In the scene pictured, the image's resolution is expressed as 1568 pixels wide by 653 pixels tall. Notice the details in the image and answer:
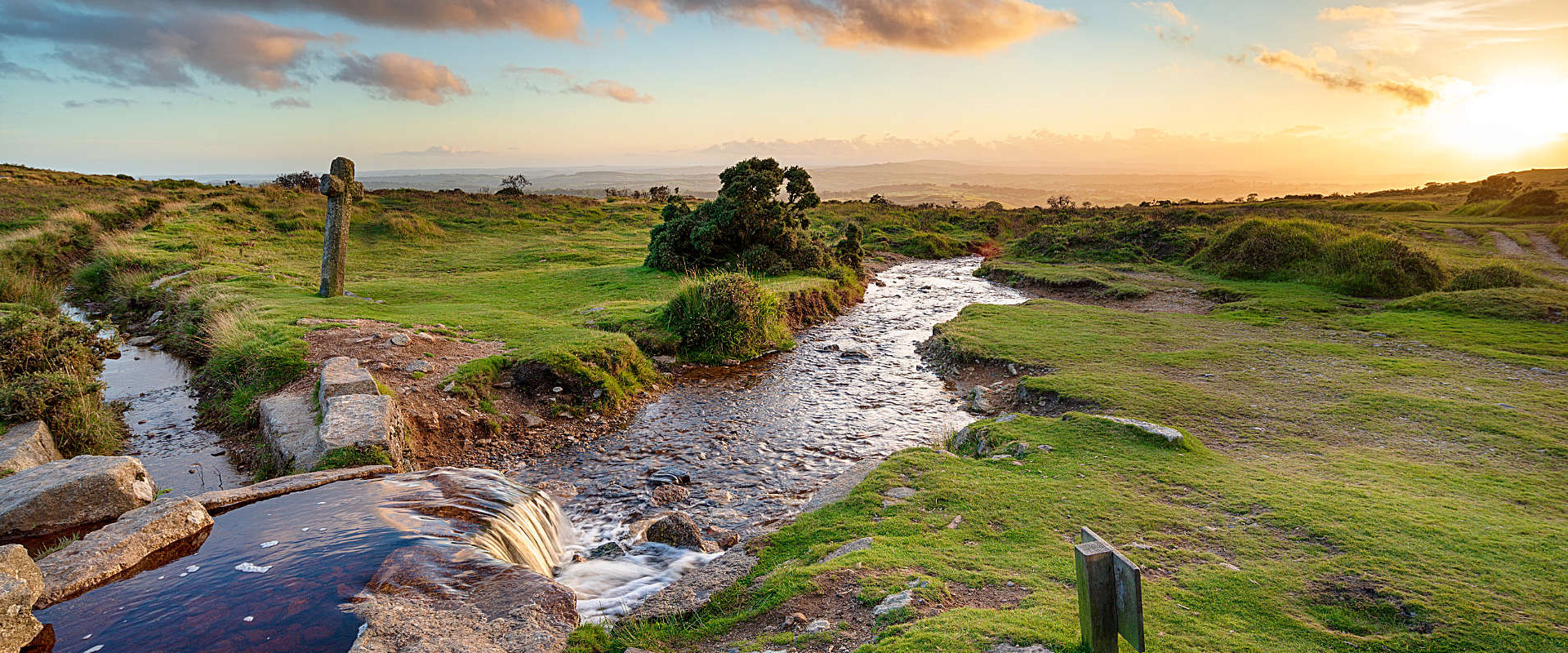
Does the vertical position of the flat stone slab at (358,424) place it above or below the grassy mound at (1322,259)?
below

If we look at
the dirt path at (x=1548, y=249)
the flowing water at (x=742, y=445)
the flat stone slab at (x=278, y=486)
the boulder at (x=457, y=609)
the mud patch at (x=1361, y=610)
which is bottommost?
the flowing water at (x=742, y=445)

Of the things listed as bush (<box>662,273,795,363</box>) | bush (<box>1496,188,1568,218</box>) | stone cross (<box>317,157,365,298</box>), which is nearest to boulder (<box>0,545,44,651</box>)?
bush (<box>662,273,795,363</box>)

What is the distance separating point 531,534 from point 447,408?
4.38m

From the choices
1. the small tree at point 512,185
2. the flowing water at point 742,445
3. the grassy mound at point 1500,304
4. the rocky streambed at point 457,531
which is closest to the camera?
the rocky streambed at point 457,531

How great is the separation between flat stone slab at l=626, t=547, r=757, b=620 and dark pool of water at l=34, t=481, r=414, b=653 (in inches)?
87.2

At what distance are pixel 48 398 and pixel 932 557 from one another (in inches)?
466

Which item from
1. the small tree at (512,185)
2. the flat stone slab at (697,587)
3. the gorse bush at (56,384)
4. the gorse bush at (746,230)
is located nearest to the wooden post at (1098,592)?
the flat stone slab at (697,587)

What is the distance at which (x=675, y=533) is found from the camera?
292 inches

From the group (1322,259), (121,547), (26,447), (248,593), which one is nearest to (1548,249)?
(1322,259)

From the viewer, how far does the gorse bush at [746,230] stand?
2419 cm

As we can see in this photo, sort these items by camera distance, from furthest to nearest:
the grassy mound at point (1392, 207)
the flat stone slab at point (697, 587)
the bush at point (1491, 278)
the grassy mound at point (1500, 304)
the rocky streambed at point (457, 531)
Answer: the grassy mound at point (1392, 207) → the bush at point (1491, 278) → the grassy mound at point (1500, 304) → the flat stone slab at point (697, 587) → the rocky streambed at point (457, 531)

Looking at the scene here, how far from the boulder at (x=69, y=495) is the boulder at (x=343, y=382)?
2.58 metres

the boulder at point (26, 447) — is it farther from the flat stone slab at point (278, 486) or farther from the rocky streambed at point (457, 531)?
the flat stone slab at point (278, 486)

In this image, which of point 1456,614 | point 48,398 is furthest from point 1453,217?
point 48,398
